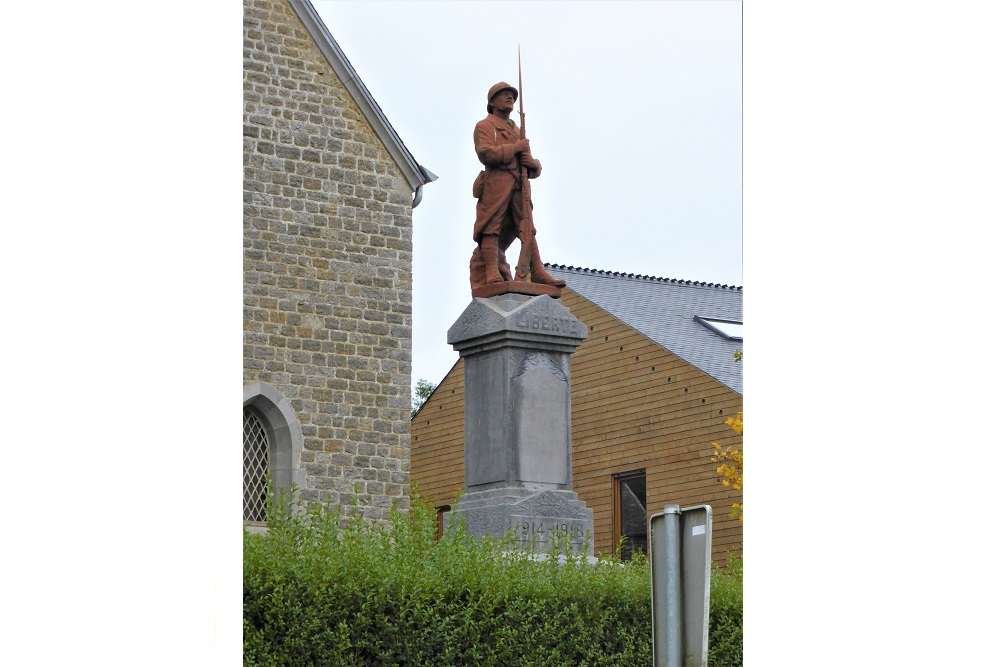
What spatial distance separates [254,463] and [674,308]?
998cm

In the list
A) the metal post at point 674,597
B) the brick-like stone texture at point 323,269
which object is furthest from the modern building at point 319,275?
the metal post at point 674,597

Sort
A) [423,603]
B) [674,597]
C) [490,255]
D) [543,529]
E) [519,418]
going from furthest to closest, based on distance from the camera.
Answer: [490,255] → [519,418] → [543,529] → [423,603] → [674,597]

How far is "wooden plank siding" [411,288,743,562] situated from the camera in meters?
20.9

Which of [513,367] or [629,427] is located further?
[629,427]

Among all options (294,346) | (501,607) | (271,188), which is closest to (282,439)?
(294,346)

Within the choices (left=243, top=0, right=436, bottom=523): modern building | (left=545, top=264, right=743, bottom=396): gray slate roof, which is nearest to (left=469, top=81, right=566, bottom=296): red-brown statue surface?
(left=243, top=0, right=436, bottom=523): modern building

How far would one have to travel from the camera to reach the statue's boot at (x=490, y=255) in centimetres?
1018

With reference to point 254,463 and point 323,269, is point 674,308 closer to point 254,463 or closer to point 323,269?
point 323,269

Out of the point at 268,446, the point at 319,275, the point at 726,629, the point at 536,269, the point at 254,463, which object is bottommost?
the point at 726,629

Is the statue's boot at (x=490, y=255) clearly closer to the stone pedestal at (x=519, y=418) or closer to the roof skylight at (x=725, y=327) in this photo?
the stone pedestal at (x=519, y=418)

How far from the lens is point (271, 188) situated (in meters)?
16.9

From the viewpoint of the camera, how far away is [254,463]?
16578mm

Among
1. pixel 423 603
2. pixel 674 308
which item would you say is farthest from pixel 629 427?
pixel 423 603

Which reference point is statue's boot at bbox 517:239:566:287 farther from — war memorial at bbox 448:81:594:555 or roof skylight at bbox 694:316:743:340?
roof skylight at bbox 694:316:743:340
